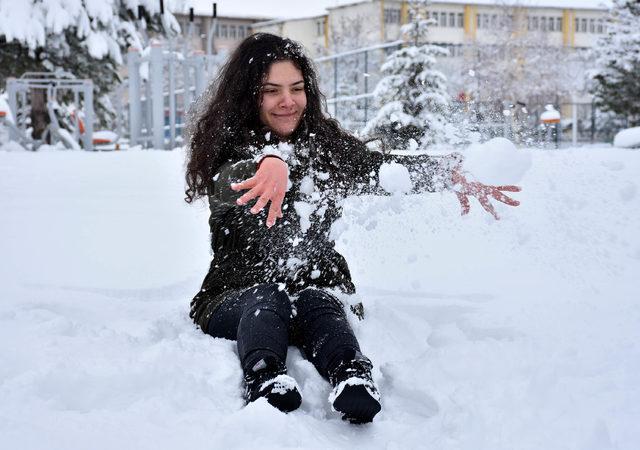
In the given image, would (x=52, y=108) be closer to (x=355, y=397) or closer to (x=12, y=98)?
(x=12, y=98)

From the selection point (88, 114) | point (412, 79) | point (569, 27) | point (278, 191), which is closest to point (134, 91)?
point (88, 114)

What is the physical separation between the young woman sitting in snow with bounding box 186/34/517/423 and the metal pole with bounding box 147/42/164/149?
618 cm

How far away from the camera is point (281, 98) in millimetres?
2262

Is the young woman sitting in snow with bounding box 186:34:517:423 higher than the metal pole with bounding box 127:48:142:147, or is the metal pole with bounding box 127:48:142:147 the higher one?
the metal pole with bounding box 127:48:142:147

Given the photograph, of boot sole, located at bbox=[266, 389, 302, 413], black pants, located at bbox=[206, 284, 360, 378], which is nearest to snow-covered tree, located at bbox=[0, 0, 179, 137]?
black pants, located at bbox=[206, 284, 360, 378]

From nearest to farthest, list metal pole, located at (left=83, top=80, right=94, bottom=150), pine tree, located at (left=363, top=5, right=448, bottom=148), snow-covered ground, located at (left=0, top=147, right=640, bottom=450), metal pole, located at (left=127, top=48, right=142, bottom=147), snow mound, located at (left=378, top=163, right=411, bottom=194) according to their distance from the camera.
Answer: snow-covered ground, located at (left=0, top=147, right=640, bottom=450) → snow mound, located at (left=378, top=163, right=411, bottom=194) → metal pole, located at (left=83, top=80, right=94, bottom=150) → metal pole, located at (left=127, top=48, right=142, bottom=147) → pine tree, located at (left=363, top=5, right=448, bottom=148)

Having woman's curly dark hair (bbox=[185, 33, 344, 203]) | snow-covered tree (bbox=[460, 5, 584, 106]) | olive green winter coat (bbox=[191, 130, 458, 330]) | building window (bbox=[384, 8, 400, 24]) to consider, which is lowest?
olive green winter coat (bbox=[191, 130, 458, 330])

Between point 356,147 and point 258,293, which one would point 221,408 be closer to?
point 258,293

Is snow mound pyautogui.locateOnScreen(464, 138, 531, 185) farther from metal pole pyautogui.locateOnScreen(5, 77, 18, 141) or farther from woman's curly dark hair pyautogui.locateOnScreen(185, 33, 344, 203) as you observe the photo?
metal pole pyautogui.locateOnScreen(5, 77, 18, 141)

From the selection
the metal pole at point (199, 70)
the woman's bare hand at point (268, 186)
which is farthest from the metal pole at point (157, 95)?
the woman's bare hand at point (268, 186)

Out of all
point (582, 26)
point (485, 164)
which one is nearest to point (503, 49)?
point (582, 26)

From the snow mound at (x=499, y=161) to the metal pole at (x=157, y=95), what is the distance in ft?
22.3

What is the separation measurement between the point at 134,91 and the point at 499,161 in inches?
312

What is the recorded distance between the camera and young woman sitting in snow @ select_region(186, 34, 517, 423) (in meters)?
1.85
